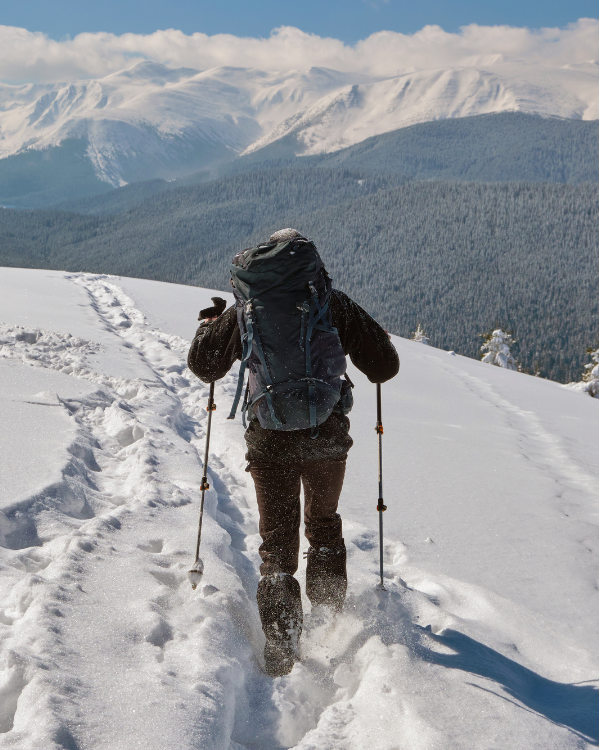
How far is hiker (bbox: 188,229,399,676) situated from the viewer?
2.40 metres

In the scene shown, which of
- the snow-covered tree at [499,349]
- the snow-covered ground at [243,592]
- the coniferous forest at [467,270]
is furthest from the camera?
the coniferous forest at [467,270]

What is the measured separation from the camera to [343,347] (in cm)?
276

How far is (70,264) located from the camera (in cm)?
18112

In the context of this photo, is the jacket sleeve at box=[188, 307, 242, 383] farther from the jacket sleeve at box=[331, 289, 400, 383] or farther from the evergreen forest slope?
the evergreen forest slope

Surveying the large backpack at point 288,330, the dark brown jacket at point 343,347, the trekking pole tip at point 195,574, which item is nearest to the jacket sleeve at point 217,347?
the dark brown jacket at point 343,347

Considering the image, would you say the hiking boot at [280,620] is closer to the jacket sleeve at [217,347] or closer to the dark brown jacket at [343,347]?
the dark brown jacket at [343,347]

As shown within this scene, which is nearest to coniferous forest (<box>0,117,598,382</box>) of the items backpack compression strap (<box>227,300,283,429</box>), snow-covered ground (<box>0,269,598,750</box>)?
snow-covered ground (<box>0,269,598,750</box>)

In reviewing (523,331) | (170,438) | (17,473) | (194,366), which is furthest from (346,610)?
(523,331)

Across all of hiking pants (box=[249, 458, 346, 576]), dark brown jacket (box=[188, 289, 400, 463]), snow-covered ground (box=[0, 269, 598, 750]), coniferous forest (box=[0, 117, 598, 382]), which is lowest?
coniferous forest (box=[0, 117, 598, 382])

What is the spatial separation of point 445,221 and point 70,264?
441 ft

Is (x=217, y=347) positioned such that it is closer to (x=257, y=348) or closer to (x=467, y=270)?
(x=257, y=348)

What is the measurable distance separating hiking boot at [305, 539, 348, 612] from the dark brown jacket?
58cm

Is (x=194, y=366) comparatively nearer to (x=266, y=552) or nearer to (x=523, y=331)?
(x=266, y=552)

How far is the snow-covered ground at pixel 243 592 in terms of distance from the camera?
2027 millimetres
